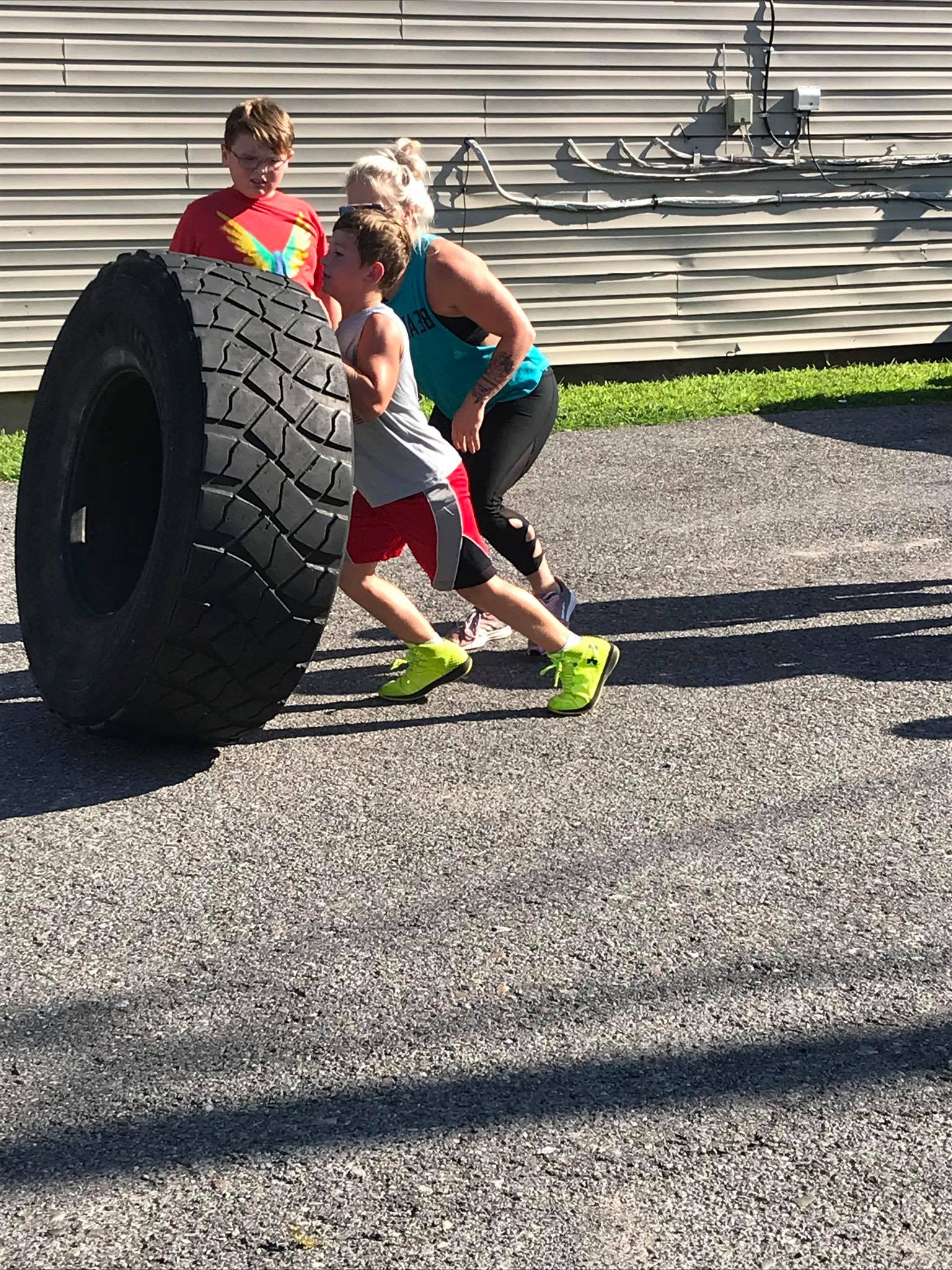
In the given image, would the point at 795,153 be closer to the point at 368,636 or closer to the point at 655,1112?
the point at 368,636

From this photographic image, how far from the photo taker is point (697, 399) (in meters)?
9.98

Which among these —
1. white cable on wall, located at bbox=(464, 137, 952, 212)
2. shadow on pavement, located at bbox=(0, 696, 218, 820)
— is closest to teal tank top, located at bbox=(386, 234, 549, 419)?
shadow on pavement, located at bbox=(0, 696, 218, 820)

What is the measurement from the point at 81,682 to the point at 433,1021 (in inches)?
67.4

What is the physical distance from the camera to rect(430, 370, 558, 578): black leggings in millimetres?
4766

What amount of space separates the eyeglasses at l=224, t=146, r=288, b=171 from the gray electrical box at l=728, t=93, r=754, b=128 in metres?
6.55

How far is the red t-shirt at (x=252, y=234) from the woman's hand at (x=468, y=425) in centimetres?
77

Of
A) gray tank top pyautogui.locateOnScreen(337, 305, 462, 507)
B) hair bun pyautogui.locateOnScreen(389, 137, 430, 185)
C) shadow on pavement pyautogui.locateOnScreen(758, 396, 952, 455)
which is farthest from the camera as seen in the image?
shadow on pavement pyautogui.locateOnScreen(758, 396, 952, 455)

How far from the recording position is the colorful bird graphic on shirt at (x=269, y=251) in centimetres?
498

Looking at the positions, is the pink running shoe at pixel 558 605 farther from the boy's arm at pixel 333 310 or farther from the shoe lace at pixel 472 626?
the boy's arm at pixel 333 310

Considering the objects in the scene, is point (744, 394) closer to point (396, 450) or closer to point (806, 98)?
point (806, 98)

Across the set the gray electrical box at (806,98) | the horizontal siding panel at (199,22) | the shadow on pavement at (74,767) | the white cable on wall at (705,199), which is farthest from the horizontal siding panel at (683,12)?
the shadow on pavement at (74,767)

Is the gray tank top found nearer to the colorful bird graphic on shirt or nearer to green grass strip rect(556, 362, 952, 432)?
the colorful bird graphic on shirt

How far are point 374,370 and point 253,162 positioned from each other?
1281 millimetres

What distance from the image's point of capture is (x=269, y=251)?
16.5 feet
